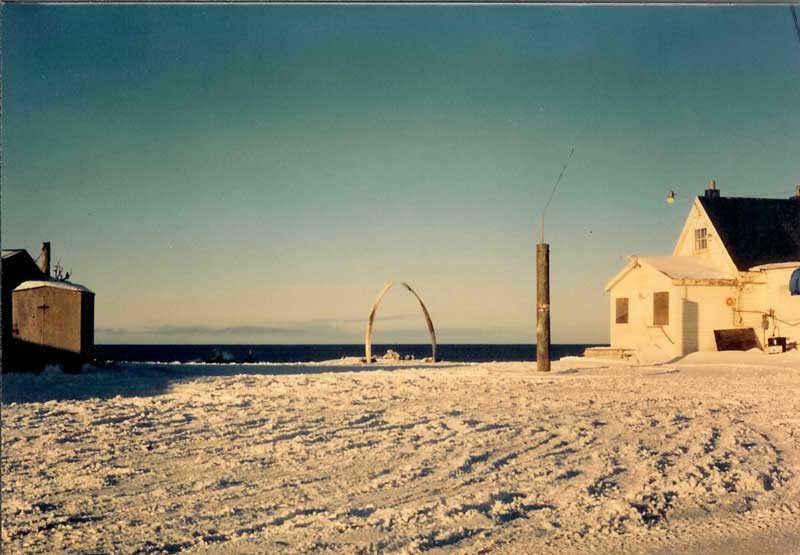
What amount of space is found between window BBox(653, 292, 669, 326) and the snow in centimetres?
88

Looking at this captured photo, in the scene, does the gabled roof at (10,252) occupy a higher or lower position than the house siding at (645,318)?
higher

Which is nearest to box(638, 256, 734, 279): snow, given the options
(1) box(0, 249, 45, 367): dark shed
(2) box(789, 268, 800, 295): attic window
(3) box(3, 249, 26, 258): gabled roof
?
(2) box(789, 268, 800, 295): attic window

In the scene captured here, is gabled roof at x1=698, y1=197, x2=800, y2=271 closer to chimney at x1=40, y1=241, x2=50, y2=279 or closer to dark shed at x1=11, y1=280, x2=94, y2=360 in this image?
dark shed at x1=11, y1=280, x2=94, y2=360

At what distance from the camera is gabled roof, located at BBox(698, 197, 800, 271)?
90.9 ft

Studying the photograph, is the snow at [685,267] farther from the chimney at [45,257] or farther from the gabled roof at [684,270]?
the chimney at [45,257]

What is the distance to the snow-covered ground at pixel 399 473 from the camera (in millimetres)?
5785

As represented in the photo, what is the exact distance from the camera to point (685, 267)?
28047 millimetres

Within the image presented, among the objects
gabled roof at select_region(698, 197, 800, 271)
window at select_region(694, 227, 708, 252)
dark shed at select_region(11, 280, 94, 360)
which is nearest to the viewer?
dark shed at select_region(11, 280, 94, 360)

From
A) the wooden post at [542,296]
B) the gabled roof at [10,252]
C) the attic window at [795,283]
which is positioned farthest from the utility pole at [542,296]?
the gabled roof at [10,252]

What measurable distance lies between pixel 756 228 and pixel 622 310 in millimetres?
5548

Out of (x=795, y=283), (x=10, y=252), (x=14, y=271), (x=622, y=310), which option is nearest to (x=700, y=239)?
(x=622, y=310)

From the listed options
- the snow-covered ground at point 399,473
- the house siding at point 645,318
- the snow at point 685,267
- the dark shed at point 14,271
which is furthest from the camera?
the snow at point 685,267

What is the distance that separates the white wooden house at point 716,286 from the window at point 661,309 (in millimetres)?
33

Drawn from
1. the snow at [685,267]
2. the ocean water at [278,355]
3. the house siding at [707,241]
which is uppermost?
the house siding at [707,241]
